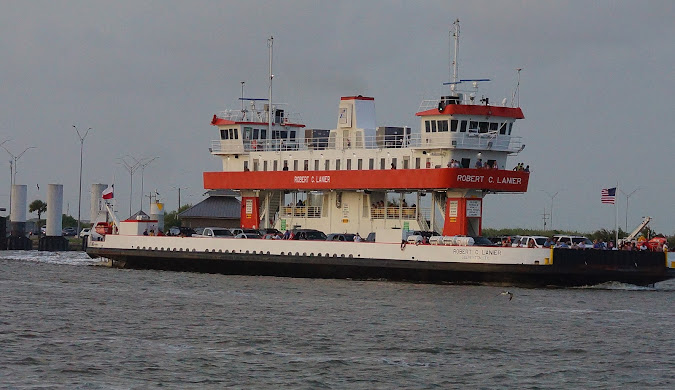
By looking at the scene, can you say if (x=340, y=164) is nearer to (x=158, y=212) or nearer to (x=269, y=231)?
(x=269, y=231)

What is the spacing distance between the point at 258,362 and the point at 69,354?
16.5ft

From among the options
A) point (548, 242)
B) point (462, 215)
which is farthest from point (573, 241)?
point (462, 215)

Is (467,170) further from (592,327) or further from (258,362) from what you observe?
(258,362)

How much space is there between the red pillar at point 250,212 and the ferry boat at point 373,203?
6 centimetres

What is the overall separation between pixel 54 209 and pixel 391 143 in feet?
153

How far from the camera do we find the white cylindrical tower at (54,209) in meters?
102

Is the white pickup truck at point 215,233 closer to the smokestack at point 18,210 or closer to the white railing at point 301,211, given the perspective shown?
the white railing at point 301,211

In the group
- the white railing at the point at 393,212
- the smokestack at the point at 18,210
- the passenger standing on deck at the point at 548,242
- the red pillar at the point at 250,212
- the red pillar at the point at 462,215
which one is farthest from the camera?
the smokestack at the point at 18,210

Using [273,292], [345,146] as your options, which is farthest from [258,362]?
[345,146]

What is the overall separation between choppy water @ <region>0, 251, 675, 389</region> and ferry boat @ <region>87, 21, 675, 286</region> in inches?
59.6

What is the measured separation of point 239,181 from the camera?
233 ft

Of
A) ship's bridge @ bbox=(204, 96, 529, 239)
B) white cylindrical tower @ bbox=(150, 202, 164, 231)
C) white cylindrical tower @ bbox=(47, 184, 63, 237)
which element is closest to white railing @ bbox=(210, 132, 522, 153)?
ship's bridge @ bbox=(204, 96, 529, 239)

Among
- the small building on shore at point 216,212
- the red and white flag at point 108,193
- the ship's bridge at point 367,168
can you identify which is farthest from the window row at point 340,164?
the small building on shore at point 216,212

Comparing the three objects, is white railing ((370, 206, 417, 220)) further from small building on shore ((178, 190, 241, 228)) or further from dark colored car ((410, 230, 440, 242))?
small building on shore ((178, 190, 241, 228))
